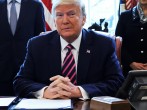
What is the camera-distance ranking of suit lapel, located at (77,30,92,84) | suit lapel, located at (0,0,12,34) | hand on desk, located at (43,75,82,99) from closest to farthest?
hand on desk, located at (43,75,82,99) → suit lapel, located at (77,30,92,84) → suit lapel, located at (0,0,12,34)

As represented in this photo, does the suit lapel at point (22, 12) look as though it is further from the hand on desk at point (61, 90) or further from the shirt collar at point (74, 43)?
the hand on desk at point (61, 90)

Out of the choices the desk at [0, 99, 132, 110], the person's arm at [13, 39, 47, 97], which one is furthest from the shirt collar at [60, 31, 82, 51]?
the desk at [0, 99, 132, 110]

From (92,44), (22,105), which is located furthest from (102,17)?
(22,105)

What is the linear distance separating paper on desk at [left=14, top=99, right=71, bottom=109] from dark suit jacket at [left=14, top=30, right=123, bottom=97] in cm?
31

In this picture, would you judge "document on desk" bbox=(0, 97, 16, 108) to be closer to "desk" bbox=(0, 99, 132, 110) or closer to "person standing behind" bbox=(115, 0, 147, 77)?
"desk" bbox=(0, 99, 132, 110)

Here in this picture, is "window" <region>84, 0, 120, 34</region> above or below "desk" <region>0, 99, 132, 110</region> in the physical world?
above

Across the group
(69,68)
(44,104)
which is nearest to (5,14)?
(69,68)

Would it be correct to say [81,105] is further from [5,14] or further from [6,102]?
[5,14]

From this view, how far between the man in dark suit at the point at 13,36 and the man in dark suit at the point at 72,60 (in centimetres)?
90

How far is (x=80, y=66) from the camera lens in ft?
7.07

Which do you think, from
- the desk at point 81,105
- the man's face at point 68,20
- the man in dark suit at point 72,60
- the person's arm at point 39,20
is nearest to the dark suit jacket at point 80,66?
the man in dark suit at point 72,60

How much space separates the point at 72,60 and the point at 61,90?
0.34 meters

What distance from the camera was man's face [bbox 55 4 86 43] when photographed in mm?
2107

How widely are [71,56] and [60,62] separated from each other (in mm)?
91
